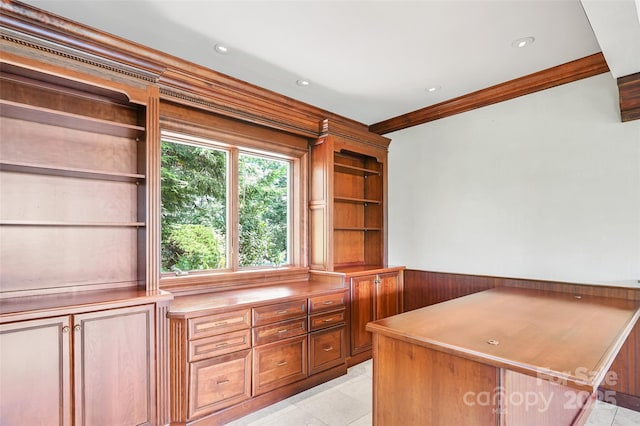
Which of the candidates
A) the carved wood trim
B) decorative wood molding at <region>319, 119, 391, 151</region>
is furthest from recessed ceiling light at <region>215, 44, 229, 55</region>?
the carved wood trim

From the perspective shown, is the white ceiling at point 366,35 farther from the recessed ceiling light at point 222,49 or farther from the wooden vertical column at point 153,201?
the wooden vertical column at point 153,201

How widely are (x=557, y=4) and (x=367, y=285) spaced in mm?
2731

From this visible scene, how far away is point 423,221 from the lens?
12.8ft

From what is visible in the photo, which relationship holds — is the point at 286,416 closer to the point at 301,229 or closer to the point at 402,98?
the point at 301,229

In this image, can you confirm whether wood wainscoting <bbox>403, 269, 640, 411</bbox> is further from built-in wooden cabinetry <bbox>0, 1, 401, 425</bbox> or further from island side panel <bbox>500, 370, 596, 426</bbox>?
built-in wooden cabinetry <bbox>0, 1, 401, 425</bbox>

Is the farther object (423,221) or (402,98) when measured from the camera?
(423,221)

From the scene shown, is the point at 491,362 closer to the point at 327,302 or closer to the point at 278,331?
the point at 278,331

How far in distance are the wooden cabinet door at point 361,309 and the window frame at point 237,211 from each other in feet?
2.12

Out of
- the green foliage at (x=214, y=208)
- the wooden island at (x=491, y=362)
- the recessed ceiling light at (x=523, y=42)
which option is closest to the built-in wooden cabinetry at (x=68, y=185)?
the green foliage at (x=214, y=208)

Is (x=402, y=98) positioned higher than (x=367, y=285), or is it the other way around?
(x=402, y=98)

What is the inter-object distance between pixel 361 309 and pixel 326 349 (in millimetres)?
615

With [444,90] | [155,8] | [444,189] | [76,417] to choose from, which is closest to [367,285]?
[444,189]

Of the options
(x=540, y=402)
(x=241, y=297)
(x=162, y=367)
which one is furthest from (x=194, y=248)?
(x=540, y=402)

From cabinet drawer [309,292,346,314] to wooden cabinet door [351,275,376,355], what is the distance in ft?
0.59
